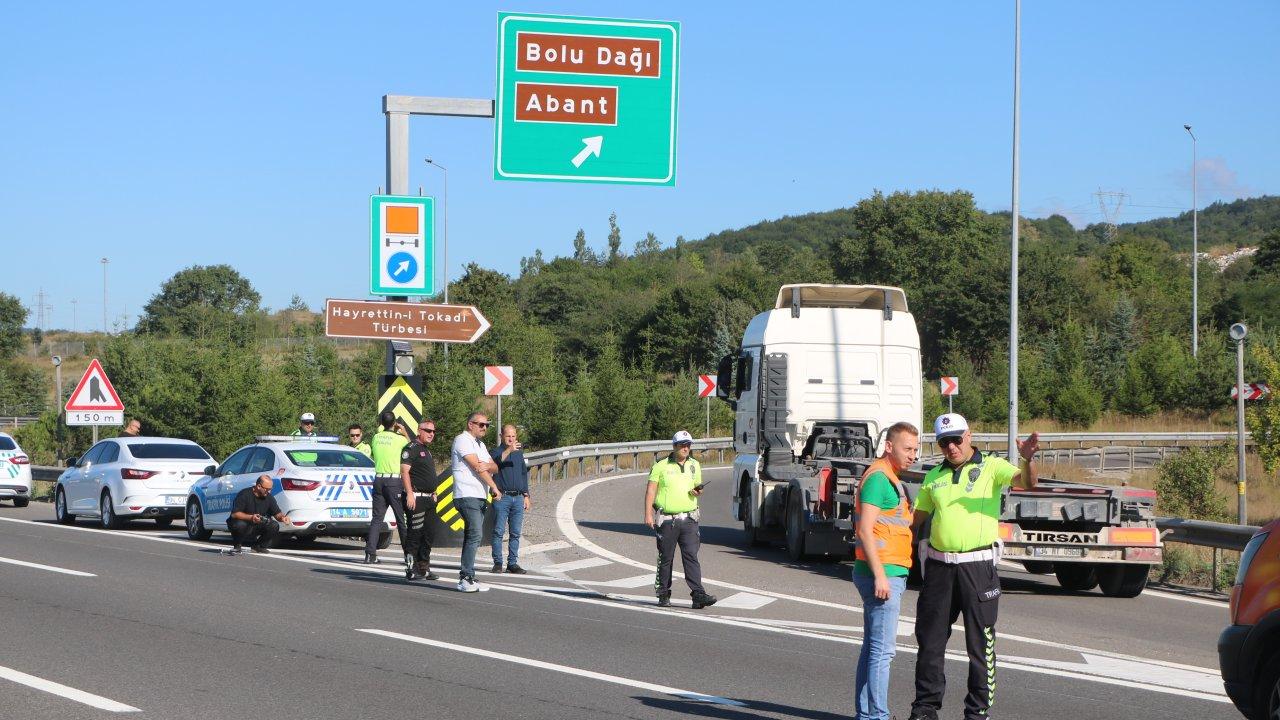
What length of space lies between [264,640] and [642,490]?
22011mm

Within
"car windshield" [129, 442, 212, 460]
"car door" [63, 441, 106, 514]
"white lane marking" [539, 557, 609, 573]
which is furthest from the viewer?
"car door" [63, 441, 106, 514]

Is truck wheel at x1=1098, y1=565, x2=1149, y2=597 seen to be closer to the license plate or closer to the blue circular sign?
the license plate

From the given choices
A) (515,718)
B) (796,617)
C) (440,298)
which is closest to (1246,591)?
(515,718)

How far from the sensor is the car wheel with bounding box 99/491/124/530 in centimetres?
2244


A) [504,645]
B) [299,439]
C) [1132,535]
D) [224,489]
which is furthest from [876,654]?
[299,439]

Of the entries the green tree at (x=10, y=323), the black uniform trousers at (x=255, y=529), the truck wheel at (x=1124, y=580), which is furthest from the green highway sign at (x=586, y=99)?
the green tree at (x=10, y=323)

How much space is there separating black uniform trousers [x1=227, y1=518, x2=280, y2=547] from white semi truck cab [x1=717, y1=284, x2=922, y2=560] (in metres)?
6.56

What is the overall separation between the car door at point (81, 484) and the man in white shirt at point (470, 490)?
11141mm

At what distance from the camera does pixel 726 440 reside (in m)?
45.1

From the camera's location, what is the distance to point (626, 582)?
1593 cm

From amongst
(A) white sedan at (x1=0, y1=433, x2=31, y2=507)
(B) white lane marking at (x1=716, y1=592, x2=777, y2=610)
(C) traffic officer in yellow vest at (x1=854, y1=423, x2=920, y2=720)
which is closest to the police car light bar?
(B) white lane marking at (x1=716, y1=592, x2=777, y2=610)

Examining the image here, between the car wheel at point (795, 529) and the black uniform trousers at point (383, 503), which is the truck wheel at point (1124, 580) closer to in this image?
the car wheel at point (795, 529)

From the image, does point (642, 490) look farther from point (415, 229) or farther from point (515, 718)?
point (515, 718)

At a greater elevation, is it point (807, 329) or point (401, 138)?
point (401, 138)
